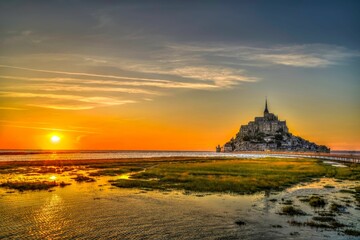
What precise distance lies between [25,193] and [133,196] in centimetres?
1334

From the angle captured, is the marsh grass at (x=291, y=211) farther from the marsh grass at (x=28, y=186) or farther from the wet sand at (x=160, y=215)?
the marsh grass at (x=28, y=186)

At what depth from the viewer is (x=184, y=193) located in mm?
40281

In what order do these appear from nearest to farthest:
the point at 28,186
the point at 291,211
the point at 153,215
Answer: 1. the point at 153,215
2. the point at 291,211
3. the point at 28,186

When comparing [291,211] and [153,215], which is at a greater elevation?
[291,211]

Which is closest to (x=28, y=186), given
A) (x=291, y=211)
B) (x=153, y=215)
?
(x=153, y=215)

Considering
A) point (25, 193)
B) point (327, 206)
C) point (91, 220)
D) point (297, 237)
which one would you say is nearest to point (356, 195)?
point (327, 206)

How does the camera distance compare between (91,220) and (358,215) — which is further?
(358,215)

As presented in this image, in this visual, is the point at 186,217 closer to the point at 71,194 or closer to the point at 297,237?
the point at 297,237

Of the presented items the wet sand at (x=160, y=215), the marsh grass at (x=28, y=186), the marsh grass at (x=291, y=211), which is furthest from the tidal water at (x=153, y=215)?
the marsh grass at (x=28, y=186)

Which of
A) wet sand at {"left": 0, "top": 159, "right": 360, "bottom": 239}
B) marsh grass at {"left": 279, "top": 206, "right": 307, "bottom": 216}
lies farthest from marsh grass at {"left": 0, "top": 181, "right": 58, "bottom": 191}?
marsh grass at {"left": 279, "top": 206, "right": 307, "bottom": 216}

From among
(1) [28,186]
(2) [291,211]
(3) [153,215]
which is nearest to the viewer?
(3) [153,215]

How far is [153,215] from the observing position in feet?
93.4

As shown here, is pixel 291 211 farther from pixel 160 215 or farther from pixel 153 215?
pixel 153 215

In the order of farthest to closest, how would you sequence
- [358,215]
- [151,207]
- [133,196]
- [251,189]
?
[251,189] → [133,196] → [151,207] → [358,215]
